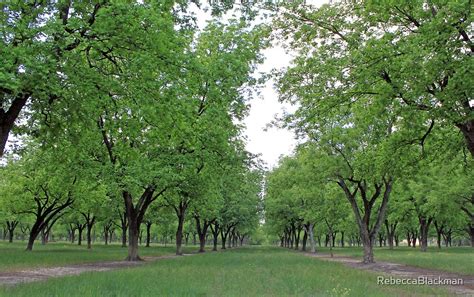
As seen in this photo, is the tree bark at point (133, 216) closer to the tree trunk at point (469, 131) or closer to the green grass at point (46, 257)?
the green grass at point (46, 257)

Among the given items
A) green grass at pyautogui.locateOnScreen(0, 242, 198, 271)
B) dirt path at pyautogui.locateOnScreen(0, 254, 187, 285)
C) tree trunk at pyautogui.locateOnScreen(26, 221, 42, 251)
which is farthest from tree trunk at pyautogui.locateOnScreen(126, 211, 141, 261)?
tree trunk at pyautogui.locateOnScreen(26, 221, 42, 251)

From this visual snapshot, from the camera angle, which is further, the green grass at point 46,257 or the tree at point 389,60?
the green grass at point 46,257

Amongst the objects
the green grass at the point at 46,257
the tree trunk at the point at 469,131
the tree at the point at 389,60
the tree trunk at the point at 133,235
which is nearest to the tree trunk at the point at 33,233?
the green grass at the point at 46,257

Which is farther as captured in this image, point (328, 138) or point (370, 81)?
point (328, 138)

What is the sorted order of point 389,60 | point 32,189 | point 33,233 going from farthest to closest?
point 33,233, point 32,189, point 389,60

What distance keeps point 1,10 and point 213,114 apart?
467 inches

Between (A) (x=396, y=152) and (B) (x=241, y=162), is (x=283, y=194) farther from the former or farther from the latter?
(A) (x=396, y=152)

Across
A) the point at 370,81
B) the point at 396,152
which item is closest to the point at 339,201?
the point at 396,152

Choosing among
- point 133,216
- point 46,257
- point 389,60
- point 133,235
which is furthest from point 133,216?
point 389,60

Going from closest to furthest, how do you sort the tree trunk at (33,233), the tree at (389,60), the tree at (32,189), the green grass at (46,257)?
the tree at (389,60), the green grass at (46,257), the tree at (32,189), the tree trunk at (33,233)

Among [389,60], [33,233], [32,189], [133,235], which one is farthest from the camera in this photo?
[33,233]

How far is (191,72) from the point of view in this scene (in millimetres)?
12984

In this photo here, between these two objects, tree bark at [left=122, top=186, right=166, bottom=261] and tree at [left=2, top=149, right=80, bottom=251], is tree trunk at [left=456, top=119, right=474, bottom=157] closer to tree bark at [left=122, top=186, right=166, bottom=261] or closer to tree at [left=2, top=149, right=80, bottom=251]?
tree bark at [left=122, top=186, right=166, bottom=261]

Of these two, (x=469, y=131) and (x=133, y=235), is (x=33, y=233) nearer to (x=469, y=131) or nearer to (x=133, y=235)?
(x=133, y=235)
